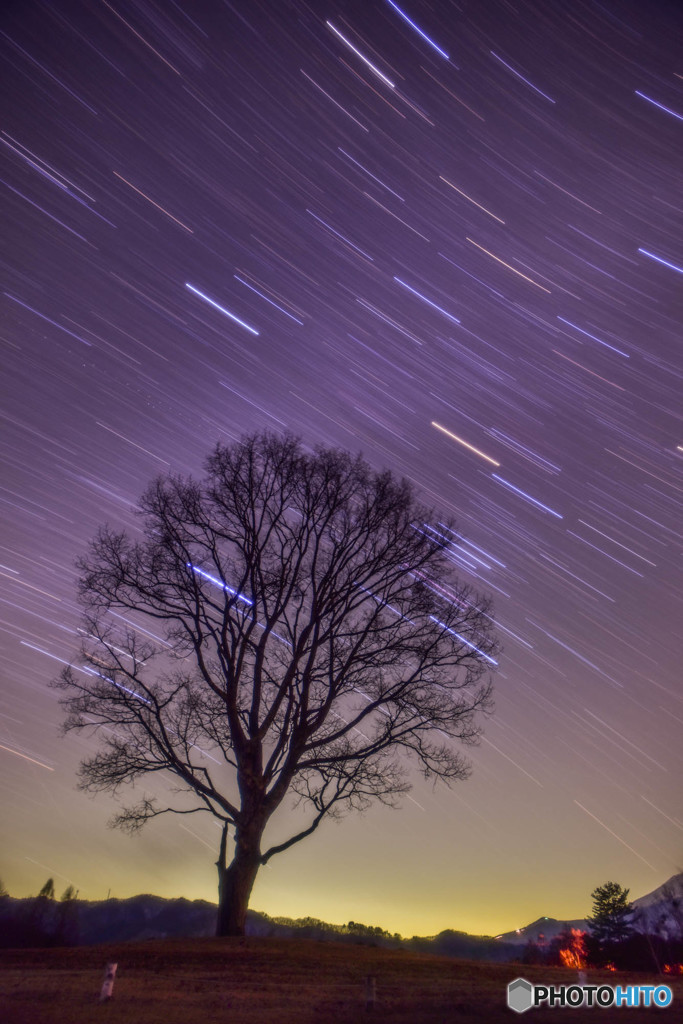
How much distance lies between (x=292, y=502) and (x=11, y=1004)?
1131 cm

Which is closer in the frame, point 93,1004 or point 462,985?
point 93,1004

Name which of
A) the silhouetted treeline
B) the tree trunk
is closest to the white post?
the tree trunk

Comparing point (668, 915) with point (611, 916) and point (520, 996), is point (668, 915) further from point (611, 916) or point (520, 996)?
point (520, 996)

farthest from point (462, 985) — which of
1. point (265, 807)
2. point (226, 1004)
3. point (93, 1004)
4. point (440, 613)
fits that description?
point (440, 613)

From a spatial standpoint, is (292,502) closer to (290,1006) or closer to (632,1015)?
(290,1006)

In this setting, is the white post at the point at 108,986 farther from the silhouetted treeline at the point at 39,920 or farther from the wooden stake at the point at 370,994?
the silhouetted treeline at the point at 39,920

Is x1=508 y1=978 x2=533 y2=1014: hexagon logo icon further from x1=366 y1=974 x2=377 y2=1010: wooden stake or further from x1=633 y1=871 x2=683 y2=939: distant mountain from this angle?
x1=633 y1=871 x2=683 y2=939: distant mountain

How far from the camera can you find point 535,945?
84.6 m

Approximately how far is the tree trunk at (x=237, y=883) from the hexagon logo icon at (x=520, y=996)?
6349mm

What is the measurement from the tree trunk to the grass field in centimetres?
144

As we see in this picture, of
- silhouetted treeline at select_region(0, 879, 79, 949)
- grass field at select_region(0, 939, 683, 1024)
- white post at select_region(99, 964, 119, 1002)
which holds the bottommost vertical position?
silhouetted treeline at select_region(0, 879, 79, 949)

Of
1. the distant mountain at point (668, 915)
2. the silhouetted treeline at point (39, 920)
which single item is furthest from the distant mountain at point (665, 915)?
the silhouetted treeline at point (39, 920)

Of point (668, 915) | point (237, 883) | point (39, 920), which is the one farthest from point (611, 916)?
point (39, 920)

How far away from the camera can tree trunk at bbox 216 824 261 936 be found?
11547 mm
